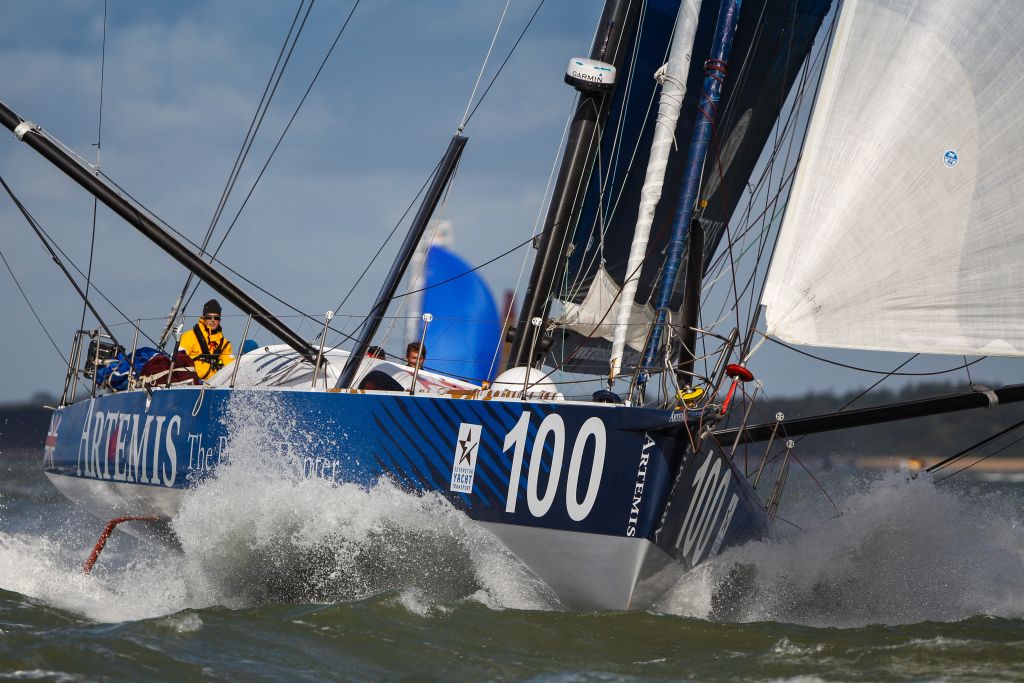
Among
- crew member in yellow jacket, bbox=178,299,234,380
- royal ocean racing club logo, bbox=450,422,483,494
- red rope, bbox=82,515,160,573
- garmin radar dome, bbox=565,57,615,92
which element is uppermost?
garmin radar dome, bbox=565,57,615,92

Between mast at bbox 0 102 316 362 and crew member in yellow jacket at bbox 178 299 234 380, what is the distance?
3.06 ft

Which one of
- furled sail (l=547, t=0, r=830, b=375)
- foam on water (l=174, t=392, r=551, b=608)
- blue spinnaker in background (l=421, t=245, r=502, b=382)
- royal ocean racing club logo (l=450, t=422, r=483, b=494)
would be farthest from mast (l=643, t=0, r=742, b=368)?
blue spinnaker in background (l=421, t=245, r=502, b=382)

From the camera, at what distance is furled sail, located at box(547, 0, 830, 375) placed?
7.72 meters

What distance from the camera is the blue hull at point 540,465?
4871 millimetres

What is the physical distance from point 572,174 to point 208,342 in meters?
3.09

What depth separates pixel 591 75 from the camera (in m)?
6.83

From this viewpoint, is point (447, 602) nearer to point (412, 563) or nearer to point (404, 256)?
point (412, 563)

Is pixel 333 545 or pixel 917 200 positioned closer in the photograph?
pixel 917 200

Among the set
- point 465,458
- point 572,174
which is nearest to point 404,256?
point 572,174

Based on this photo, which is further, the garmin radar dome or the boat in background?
the boat in background

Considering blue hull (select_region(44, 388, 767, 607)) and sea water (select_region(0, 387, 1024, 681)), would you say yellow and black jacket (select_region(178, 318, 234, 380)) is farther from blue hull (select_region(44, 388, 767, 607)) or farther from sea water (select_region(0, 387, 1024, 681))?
blue hull (select_region(44, 388, 767, 607))

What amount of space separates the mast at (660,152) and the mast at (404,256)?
1.51 m

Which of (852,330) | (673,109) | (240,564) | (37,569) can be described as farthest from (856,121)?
(37,569)

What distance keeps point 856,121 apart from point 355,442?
2.83m
